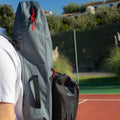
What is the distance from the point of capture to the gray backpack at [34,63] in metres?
1.07

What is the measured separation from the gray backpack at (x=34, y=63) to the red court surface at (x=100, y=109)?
4.69m

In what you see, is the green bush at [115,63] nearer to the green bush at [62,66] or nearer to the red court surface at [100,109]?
the green bush at [62,66]

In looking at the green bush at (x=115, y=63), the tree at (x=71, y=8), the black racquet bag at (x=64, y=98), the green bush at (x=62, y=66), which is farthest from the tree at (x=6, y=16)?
the tree at (x=71, y=8)

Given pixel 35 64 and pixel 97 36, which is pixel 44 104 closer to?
pixel 35 64

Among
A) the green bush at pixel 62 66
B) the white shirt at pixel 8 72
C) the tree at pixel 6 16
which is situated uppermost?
the tree at pixel 6 16

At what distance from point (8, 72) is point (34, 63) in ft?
0.66

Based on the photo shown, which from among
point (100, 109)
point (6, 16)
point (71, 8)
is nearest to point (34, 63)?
point (100, 109)

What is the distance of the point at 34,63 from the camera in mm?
1078

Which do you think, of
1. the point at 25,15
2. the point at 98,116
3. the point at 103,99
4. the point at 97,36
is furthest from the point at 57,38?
the point at 25,15

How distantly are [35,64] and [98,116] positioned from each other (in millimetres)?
4945

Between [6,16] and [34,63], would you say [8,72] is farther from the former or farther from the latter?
[6,16]

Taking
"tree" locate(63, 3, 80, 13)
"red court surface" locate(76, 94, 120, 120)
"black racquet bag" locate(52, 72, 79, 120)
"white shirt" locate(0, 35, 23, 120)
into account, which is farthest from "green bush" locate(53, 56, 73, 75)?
"tree" locate(63, 3, 80, 13)

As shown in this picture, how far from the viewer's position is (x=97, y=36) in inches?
736

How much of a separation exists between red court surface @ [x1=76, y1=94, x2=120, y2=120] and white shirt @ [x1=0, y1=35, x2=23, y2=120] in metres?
4.83
